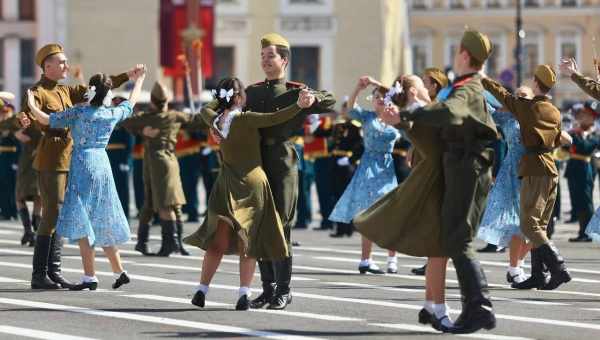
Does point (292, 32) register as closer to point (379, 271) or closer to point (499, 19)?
point (499, 19)

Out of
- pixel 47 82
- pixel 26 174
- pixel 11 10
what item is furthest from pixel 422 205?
→ pixel 11 10

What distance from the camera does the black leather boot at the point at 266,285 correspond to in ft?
42.6

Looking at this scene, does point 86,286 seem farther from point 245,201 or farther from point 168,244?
point 168,244

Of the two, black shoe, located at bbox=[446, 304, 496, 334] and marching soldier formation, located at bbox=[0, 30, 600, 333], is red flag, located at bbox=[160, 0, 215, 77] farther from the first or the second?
black shoe, located at bbox=[446, 304, 496, 334]

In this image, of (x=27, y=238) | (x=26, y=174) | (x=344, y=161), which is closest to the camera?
(x=27, y=238)

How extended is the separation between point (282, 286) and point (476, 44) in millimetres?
2704

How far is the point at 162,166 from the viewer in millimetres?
18984

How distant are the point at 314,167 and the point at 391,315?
42.5 feet

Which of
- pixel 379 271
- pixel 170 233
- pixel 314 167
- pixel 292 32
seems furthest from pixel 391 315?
pixel 292 32

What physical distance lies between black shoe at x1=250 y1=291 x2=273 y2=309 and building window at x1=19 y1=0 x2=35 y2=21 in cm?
5626

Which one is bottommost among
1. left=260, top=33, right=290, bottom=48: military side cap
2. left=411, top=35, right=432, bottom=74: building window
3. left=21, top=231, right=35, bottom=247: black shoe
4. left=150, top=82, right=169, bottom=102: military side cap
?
left=411, top=35, right=432, bottom=74: building window

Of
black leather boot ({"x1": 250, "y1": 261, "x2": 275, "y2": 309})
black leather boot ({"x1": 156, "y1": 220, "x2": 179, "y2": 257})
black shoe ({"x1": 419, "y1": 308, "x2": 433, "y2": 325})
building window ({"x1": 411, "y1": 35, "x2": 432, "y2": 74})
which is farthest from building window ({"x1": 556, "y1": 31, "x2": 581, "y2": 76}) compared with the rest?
black shoe ({"x1": 419, "y1": 308, "x2": 433, "y2": 325})

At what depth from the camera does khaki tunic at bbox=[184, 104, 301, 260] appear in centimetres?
1262

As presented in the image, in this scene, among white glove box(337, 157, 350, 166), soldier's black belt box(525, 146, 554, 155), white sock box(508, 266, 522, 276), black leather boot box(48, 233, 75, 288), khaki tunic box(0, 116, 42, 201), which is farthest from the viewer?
white glove box(337, 157, 350, 166)
